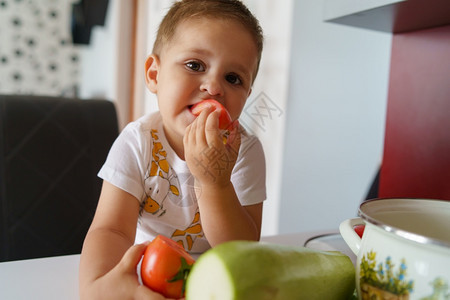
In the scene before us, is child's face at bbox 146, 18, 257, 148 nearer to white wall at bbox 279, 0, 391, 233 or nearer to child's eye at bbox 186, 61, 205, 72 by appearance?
child's eye at bbox 186, 61, 205, 72

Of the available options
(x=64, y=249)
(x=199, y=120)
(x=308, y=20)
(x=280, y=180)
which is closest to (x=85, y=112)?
(x=64, y=249)

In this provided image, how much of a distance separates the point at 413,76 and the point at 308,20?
0.61 meters

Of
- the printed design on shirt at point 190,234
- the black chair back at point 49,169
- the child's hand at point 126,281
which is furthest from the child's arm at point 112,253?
the black chair back at point 49,169

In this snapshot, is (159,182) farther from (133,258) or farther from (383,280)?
(383,280)

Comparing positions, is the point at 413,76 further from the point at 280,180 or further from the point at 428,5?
the point at 280,180

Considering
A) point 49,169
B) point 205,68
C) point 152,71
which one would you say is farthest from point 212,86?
point 49,169

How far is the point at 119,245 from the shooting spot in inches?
19.2

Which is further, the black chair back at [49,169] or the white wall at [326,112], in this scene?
the white wall at [326,112]

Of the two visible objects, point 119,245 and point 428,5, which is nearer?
point 119,245

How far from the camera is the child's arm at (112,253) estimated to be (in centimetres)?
33

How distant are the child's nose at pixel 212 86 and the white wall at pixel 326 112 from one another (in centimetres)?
84

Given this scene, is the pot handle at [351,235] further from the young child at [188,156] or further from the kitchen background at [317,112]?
the kitchen background at [317,112]

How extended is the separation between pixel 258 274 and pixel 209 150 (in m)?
0.23

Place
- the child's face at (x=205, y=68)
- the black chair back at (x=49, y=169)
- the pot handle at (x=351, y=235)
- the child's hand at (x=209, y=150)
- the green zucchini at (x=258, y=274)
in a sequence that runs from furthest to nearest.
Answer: the black chair back at (x=49, y=169) < the child's face at (x=205, y=68) < the child's hand at (x=209, y=150) < the pot handle at (x=351, y=235) < the green zucchini at (x=258, y=274)
